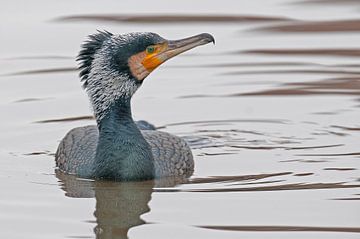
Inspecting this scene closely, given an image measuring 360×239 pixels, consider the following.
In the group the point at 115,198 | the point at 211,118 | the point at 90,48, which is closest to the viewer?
the point at 115,198

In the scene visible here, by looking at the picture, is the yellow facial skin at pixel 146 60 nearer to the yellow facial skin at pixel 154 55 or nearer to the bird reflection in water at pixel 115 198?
the yellow facial skin at pixel 154 55

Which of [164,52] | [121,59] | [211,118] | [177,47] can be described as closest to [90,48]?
[121,59]

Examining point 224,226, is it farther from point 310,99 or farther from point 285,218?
point 310,99

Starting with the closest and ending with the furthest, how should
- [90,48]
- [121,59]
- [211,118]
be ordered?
1. [121,59]
2. [90,48]
3. [211,118]

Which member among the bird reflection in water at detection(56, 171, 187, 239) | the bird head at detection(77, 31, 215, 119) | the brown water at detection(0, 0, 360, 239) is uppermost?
the bird head at detection(77, 31, 215, 119)

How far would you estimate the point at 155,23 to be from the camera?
67.3 feet

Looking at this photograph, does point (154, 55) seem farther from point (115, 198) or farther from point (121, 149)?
point (115, 198)

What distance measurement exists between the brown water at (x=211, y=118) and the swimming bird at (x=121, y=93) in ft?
0.57

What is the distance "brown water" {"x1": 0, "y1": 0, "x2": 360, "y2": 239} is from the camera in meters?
11.8

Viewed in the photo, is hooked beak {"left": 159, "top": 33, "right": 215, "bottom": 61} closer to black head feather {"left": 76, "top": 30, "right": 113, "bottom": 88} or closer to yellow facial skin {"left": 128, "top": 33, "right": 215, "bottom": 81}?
yellow facial skin {"left": 128, "top": 33, "right": 215, "bottom": 81}

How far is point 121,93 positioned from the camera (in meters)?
13.3

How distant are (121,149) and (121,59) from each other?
31.7 inches

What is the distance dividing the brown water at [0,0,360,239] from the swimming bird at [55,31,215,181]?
0.17m

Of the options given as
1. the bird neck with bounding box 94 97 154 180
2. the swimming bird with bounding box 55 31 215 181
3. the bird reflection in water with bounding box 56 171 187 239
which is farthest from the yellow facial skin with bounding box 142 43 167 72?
the bird reflection in water with bounding box 56 171 187 239
